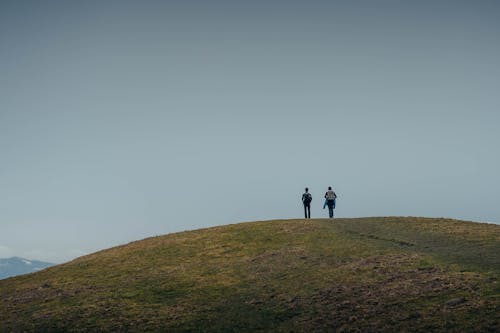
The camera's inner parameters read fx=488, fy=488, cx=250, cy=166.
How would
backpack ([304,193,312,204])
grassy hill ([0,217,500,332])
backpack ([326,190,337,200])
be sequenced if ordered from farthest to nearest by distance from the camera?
backpack ([304,193,312,204])
backpack ([326,190,337,200])
grassy hill ([0,217,500,332])

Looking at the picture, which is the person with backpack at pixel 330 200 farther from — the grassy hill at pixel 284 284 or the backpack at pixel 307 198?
the grassy hill at pixel 284 284

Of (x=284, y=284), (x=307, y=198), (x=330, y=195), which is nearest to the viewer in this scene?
(x=284, y=284)

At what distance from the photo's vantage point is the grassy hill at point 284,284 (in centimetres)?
2419

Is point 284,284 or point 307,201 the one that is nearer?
point 284,284

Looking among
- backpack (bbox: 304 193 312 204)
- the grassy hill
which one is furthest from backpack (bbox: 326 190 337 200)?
the grassy hill

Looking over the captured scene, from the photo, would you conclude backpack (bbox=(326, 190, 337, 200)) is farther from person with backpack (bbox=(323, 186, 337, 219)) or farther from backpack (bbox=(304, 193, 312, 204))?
backpack (bbox=(304, 193, 312, 204))

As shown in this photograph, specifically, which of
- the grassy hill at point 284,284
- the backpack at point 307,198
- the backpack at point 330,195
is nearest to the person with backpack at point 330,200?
the backpack at point 330,195

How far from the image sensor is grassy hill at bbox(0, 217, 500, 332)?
24.2 metres

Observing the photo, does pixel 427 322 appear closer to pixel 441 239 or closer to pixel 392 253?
pixel 392 253

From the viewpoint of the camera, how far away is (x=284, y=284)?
101 feet

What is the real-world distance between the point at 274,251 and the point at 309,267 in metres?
5.59

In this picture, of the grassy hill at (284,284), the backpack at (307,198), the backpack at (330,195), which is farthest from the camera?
the backpack at (307,198)

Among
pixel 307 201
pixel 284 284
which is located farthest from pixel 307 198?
pixel 284 284

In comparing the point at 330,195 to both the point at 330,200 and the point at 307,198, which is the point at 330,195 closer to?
the point at 330,200
